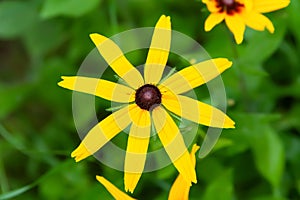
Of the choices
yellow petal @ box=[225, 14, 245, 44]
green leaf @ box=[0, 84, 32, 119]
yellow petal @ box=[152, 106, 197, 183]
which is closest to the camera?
yellow petal @ box=[152, 106, 197, 183]

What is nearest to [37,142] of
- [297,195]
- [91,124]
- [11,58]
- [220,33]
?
[91,124]

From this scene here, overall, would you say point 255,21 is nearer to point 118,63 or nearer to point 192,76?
point 192,76

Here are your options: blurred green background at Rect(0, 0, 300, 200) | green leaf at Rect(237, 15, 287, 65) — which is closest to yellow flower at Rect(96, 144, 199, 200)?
blurred green background at Rect(0, 0, 300, 200)

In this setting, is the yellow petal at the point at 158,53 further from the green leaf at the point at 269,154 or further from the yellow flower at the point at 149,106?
the green leaf at the point at 269,154

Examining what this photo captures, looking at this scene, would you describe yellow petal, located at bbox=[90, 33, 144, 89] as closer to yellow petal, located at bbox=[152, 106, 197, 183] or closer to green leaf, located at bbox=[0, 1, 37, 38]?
yellow petal, located at bbox=[152, 106, 197, 183]

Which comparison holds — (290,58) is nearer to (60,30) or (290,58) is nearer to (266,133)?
(266,133)

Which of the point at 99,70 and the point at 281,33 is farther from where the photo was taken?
the point at 99,70

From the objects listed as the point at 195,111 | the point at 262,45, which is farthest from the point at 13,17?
the point at 195,111
